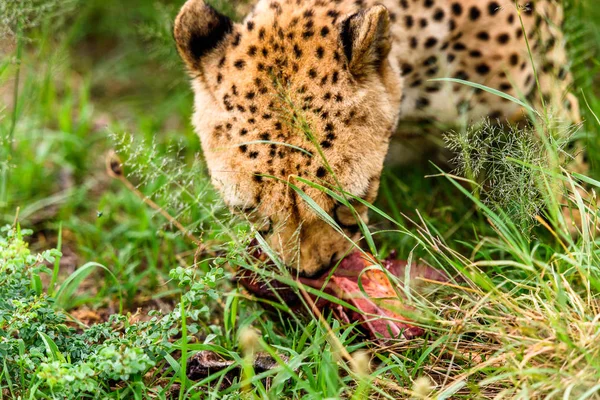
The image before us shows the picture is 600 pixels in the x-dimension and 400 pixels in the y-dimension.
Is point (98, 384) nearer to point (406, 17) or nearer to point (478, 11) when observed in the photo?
point (406, 17)

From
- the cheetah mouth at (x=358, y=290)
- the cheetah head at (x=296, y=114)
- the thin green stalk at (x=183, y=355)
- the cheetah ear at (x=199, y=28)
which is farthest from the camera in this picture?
the cheetah ear at (x=199, y=28)

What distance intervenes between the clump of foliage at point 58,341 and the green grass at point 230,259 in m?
0.01

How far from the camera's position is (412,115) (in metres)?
3.79

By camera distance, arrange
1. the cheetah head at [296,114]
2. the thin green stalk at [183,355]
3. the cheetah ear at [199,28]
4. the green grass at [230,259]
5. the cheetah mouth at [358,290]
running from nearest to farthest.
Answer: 1. the green grass at [230,259]
2. the thin green stalk at [183,355]
3. the cheetah head at [296,114]
4. the cheetah mouth at [358,290]
5. the cheetah ear at [199,28]

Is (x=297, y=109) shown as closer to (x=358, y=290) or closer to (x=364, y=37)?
(x=364, y=37)

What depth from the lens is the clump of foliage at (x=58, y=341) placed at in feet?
8.17

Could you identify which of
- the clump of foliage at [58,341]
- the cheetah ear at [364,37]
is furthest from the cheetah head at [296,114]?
the clump of foliage at [58,341]

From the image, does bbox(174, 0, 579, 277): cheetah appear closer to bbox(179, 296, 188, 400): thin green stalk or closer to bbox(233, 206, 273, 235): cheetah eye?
bbox(233, 206, 273, 235): cheetah eye

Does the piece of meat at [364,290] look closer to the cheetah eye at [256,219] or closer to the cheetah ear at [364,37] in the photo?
the cheetah eye at [256,219]

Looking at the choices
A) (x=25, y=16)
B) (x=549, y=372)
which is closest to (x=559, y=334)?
(x=549, y=372)

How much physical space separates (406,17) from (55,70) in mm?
2487

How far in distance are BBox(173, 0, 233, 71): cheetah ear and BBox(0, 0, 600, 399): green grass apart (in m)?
0.47

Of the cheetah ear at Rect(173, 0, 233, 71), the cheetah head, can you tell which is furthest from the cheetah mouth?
the cheetah ear at Rect(173, 0, 233, 71)

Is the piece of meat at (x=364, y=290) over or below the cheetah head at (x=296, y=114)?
below
